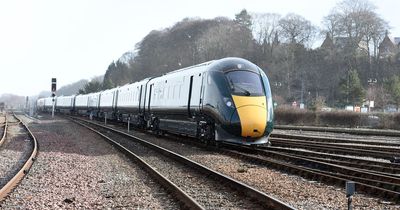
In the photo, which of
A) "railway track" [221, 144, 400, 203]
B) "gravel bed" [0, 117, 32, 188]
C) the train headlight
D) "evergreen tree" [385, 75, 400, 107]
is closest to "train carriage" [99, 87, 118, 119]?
"gravel bed" [0, 117, 32, 188]

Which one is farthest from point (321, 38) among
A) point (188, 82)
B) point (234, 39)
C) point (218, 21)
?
point (188, 82)

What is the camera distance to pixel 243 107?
1738 centimetres

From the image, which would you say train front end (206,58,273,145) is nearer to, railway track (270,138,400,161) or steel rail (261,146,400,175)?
steel rail (261,146,400,175)

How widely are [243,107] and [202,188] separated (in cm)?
743

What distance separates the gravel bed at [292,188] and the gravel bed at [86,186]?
2082 mm

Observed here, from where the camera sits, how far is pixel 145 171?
12977mm

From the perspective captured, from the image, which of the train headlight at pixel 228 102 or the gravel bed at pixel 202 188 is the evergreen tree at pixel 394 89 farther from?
the gravel bed at pixel 202 188

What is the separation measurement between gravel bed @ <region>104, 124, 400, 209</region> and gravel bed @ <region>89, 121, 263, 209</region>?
72 cm

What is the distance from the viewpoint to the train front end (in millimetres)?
17297

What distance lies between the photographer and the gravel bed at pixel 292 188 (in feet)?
28.2

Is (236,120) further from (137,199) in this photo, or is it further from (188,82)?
(137,199)

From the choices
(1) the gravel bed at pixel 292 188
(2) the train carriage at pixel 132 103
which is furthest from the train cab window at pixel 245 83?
(2) the train carriage at pixel 132 103

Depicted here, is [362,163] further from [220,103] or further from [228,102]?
[220,103]

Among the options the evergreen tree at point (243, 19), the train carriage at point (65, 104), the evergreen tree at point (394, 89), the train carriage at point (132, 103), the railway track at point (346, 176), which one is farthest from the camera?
the evergreen tree at point (243, 19)
